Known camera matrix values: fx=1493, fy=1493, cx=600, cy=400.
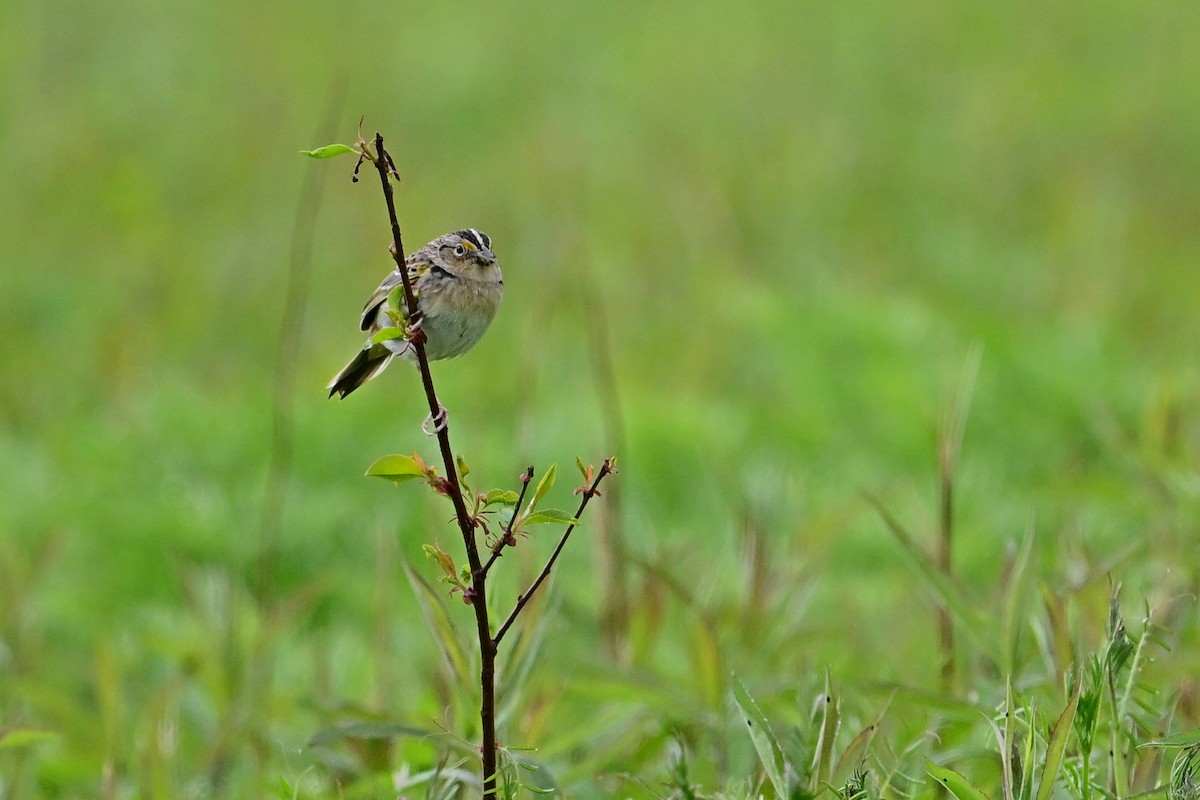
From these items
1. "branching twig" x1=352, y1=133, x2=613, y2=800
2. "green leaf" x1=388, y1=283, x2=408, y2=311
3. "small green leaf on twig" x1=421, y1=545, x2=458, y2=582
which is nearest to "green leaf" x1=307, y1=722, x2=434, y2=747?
"branching twig" x1=352, y1=133, x2=613, y2=800

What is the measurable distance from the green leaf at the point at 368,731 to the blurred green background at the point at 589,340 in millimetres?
78

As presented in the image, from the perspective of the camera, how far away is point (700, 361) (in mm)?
6383

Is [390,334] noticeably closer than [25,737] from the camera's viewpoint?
Yes

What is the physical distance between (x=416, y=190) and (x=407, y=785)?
256 inches

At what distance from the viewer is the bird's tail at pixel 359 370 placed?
169 centimetres

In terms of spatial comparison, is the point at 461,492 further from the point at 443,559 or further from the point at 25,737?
the point at 25,737

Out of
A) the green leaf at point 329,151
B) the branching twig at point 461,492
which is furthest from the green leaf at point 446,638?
the green leaf at point 329,151

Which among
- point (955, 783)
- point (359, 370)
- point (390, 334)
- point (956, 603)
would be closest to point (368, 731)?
point (359, 370)

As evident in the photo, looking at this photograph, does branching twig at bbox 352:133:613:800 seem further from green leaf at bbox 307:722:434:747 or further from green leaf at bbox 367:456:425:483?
green leaf at bbox 307:722:434:747

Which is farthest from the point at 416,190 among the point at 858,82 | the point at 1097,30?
the point at 1097,30

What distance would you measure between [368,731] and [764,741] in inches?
17.4

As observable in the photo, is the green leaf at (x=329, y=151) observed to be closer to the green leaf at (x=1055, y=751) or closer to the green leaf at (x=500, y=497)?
the green leaf at (x=500, y=497)

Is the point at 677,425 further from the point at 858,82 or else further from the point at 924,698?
the point at 858,82

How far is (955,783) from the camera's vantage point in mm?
1516
